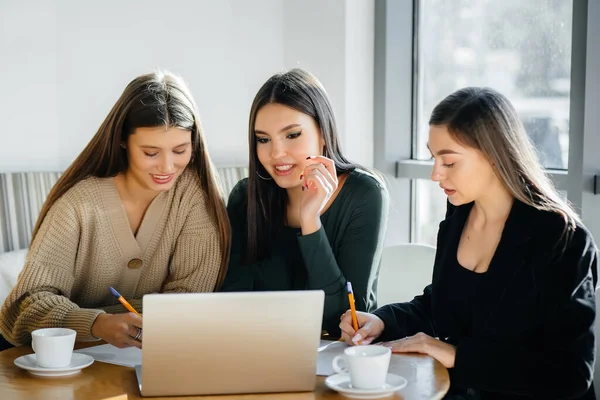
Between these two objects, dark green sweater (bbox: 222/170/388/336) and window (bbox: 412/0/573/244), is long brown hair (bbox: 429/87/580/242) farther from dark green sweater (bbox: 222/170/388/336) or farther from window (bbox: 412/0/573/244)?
window (bbox: 412/0/573/244)

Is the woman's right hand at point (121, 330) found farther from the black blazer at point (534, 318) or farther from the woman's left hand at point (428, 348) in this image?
the black blazer at point (534, 318)

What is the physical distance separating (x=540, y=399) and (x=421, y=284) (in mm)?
794

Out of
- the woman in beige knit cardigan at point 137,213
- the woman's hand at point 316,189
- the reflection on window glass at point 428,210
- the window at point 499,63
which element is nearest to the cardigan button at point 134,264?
the woman in beige knit cardigan at point 137,213

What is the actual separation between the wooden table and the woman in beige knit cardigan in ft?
1.31

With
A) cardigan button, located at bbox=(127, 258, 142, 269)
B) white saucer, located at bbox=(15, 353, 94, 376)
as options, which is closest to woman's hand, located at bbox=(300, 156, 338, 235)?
cardigan button, located at bbox=(127, 258, 142, 269)

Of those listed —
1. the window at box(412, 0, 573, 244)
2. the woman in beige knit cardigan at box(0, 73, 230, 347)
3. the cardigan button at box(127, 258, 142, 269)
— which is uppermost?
the window at box(412, 0, 573, 244)

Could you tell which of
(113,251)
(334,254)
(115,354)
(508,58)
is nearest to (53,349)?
(115,354)

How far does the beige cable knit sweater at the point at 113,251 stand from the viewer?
1826 mm

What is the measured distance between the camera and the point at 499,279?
163 cm

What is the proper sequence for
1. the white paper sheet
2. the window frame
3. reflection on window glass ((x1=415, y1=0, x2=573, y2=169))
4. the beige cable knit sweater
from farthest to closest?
1. the window frame
2. reflection on window glass ((x1=415, y1=0, x2=573, y2=169))
3. the beige cable knit sweater
4. the white paper sheet

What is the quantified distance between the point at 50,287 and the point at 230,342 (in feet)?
2.14

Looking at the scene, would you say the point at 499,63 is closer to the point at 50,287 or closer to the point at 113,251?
the point at 113,251

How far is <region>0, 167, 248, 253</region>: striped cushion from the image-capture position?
8.82 feet

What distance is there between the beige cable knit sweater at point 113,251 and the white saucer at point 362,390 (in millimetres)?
647
